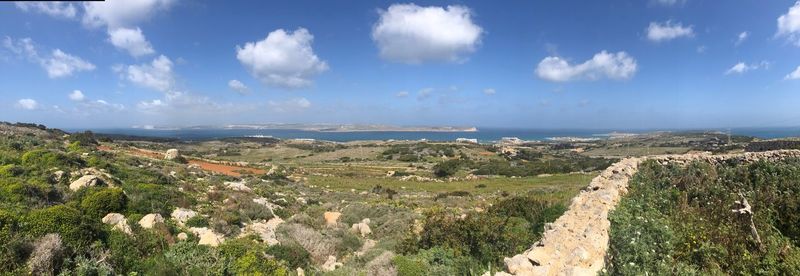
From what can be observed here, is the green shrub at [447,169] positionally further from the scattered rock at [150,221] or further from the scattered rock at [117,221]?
the scattered rock at [117,221]

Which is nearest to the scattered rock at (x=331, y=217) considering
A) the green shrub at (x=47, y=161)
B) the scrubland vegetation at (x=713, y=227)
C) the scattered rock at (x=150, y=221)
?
the scattered rock at (x=150, y=221)

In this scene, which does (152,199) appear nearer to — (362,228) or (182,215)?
(182,215)

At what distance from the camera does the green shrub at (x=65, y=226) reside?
364 inches

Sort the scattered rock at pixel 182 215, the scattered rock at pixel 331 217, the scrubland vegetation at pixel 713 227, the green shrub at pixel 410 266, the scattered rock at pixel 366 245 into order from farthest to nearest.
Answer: the scattered rock at pixel 331 217 < the scattered rock at pixel 182 215 < the scattered rock at pixel 366 245 < the green shrub at pixel 410 266 < the scrubland vegetation at pixel 713 227

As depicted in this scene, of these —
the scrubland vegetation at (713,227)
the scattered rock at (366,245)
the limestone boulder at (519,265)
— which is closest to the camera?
the scrubland vegetation at (713,227)

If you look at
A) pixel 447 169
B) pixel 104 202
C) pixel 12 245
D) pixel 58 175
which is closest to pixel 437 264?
pixel 12 245

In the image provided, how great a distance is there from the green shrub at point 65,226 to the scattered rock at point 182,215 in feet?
13.1

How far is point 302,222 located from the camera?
16828mm

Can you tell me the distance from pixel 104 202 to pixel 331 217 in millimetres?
8730

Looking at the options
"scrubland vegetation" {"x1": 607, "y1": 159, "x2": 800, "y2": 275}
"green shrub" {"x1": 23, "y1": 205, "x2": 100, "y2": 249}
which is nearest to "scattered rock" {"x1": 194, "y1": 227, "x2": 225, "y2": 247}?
"green shrub" {"x1": 23, "y1": 205, "x2": 100, "y2": 249}

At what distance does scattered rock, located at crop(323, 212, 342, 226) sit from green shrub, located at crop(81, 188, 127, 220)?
757cm

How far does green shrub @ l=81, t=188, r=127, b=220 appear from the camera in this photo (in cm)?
1310

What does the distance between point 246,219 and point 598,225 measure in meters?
13.0

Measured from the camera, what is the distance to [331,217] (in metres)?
19.4
